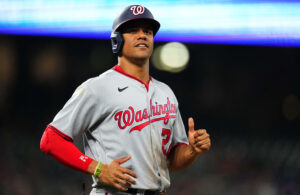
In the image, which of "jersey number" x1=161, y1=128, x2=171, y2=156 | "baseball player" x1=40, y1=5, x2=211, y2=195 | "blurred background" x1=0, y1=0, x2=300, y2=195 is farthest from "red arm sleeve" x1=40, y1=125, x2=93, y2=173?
"blurred background" x1=0, y1=0, x2=300, y2=195

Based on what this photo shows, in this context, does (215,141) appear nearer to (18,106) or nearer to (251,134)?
(251,134)

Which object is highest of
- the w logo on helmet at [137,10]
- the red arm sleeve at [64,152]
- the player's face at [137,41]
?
the w logo on helmet at [137,10]

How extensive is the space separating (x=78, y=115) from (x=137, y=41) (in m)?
0.44

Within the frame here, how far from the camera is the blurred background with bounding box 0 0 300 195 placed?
4.39 metres

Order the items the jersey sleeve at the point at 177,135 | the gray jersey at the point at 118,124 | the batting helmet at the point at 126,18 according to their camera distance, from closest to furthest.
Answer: the gray jersey at the point at 118,124
the batting helmet at the point at 126,18
the jersey sleeve at the point at 177,135

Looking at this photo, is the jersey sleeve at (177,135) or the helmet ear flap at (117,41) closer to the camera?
the helmet ear flap at (117,41)

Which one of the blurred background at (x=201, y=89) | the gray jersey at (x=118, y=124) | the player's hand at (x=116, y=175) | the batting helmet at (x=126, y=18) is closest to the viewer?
the player's hand at (x=116, y=175)

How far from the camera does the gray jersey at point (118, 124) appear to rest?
1729mm

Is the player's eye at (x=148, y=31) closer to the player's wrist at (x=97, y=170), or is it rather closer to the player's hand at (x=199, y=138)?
the player's hand at (x=199, y=138)

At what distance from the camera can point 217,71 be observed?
4.56m

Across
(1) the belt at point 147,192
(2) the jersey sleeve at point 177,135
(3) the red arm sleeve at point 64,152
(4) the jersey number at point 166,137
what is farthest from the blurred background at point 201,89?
(3) the red arm sleeve at point 64,152

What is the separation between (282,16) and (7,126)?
10.7 feet

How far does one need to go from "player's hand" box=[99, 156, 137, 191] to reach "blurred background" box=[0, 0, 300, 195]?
2766mm

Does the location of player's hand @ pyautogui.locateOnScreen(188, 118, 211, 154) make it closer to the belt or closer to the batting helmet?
the belt
